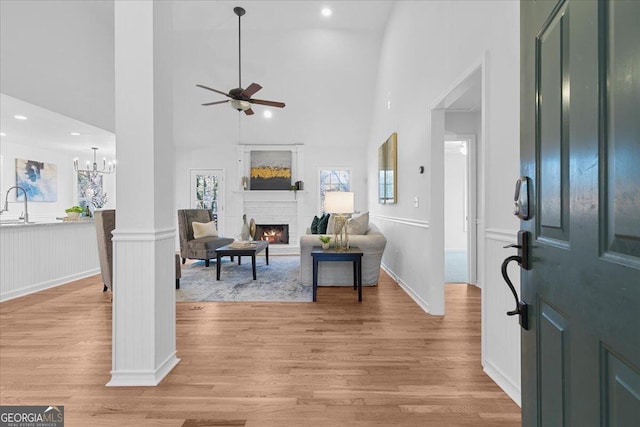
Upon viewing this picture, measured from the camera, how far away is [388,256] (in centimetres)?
526

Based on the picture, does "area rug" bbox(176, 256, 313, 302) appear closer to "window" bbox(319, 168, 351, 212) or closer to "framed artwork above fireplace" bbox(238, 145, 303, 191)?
"framed artwork above fireplace" bbox(238, 145, 303, 191)

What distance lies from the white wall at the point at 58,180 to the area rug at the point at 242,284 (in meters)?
3.56

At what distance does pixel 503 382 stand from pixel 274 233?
6.50 meters

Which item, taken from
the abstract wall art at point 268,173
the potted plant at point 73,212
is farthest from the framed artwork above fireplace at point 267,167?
the potted plant at point 73,212

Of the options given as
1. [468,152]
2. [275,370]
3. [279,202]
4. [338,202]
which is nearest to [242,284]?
[338,202]

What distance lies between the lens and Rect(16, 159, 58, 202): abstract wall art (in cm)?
613

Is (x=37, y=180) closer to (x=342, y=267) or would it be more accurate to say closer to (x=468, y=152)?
(x=342, y=267)

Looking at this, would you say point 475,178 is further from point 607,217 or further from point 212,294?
point 607,217

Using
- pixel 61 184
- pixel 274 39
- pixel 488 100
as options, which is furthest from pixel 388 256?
pixel 61 184

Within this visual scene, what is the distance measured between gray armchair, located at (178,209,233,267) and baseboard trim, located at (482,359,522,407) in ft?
15.2

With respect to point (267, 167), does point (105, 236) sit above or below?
below

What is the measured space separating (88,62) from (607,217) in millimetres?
6147

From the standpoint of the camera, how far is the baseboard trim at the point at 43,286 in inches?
152

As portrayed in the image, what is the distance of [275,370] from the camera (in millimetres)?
2129
